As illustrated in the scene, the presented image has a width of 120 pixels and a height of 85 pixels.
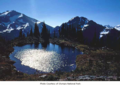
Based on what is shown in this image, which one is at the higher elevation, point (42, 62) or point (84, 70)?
point (42, 62)

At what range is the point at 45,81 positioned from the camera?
11609 mm

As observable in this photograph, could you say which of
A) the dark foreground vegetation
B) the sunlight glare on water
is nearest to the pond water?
the sunlight glare on water

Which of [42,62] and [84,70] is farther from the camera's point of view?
[42,62]

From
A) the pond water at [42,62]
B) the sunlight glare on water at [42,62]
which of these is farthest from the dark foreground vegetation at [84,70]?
the sunlight glare on water at [42,62]

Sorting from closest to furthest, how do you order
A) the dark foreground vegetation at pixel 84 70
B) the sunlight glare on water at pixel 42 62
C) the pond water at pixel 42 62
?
1. the dark foreground vegetation at pixel 84 70
2. the pond water at pixel 42 62
3. the sunlight glare on water at pixel 42 62

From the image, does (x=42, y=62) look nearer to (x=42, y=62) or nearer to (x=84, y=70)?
(x=42, y=62)

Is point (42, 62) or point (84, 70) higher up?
point (42, 62)

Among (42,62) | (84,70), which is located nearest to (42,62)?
(42,62)

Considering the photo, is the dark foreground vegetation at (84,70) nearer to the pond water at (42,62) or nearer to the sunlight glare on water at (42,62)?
the pond water at (42,62)

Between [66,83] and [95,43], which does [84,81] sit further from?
[95,43]

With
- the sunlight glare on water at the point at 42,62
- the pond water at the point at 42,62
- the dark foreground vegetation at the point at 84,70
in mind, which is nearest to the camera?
the dark foreground vegetation at the point at 84,70

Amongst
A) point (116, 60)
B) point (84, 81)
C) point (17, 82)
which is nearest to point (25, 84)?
point (17, 82)

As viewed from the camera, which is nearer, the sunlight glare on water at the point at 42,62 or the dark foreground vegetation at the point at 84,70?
the dark foreground vegetation at the point at 84,70

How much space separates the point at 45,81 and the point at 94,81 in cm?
640
